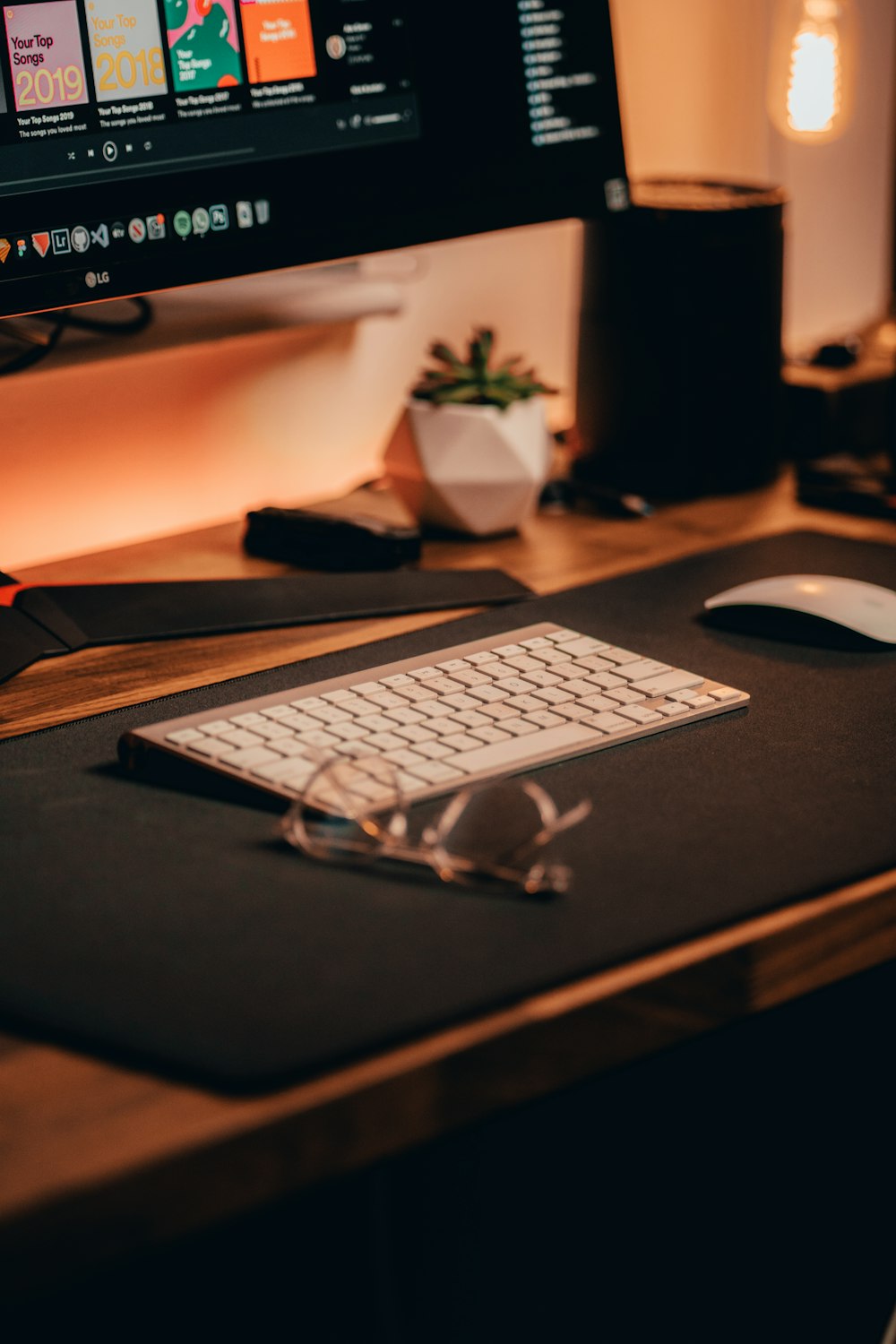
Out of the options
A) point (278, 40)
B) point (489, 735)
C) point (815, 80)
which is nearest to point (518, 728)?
point (489, 735)

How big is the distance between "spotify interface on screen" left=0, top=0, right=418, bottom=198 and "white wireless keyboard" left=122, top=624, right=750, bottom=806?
349 millimetres

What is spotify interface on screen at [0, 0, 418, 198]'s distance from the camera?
0.83m

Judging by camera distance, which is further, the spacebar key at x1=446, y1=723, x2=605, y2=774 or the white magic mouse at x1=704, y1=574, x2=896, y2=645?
the white magic mouse at x1=704, y1=574, x2=896, y2=645

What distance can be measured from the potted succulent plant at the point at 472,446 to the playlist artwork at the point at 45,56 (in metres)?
0.34

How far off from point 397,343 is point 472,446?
0.31 metres

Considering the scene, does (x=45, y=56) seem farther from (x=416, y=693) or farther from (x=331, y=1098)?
(x=331, y=1098)

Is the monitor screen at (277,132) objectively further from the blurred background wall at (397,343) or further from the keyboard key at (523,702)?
the keyboard key at (523,702)

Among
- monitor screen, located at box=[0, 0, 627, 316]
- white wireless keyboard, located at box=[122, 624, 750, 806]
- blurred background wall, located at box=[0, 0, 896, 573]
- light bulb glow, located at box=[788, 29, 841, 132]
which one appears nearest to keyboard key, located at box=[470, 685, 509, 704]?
white wireless keyboard, located at box=[122, 624, 750, 806]

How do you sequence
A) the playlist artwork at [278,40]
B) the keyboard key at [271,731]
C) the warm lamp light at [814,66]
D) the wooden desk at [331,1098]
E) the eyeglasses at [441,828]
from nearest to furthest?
the wooden desk at [331,1098], the eyeglasses at [441,828], the keyboard key at [271,731], the playlist artwork at [278,40], the warm lamp light at [814,66]

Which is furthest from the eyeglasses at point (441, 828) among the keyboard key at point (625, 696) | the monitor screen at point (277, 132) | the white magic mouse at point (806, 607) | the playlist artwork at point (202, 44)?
the playlist artwork at point (202, 44)

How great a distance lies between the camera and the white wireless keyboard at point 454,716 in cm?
67

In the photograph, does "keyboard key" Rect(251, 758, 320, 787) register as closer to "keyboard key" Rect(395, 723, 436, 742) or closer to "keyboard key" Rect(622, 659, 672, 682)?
"keyboard key" Rect(395, 723, 436, 742)

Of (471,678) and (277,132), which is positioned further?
(277,132)

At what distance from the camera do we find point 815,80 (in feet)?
4.66
